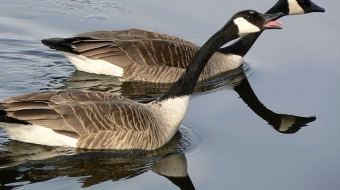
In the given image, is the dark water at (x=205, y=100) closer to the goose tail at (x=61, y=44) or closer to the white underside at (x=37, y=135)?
the white underside at (x=37, y=135)

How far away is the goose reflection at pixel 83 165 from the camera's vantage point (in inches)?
344

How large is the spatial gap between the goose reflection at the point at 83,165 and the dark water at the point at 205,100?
0.04ft

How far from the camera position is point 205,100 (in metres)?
11.5

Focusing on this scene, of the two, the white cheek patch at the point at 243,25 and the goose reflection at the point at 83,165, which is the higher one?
the white cheek patch at the point at 243,25

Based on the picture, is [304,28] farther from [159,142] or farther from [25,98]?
[25,98]

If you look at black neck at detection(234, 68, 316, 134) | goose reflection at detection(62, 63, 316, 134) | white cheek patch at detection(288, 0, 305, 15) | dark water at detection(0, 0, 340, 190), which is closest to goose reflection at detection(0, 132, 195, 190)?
dark water at detection(0, 0, 340, 190)

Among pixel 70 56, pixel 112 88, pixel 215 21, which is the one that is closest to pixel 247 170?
pixel 112 88

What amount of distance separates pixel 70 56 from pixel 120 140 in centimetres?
322

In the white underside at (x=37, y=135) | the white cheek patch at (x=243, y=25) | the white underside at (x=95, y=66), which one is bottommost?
the white underside at (x=95, y=66)

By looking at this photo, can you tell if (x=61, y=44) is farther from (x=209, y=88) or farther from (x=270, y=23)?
(x=270, y=23)

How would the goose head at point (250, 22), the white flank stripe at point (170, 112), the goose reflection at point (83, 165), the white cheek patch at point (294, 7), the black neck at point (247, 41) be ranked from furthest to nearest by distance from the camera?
the white cheek patch at point (294, 7) → the black neck at point (247, 41) → the goose head at point (250, 22) → the white flank stripe at point (170, 112) → the goose reflection at point (83, 165)

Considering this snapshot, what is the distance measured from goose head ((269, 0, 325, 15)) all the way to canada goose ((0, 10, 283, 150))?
347cm

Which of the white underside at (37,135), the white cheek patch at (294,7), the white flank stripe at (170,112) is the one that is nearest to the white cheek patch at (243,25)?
the white flank stripe at (170,112)

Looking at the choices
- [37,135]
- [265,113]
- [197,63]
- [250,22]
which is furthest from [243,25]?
[37,135]
